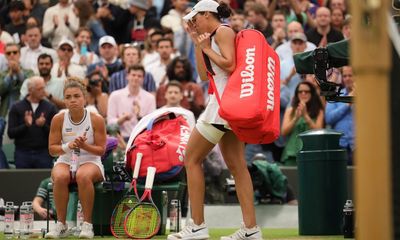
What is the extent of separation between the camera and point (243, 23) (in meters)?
19.1

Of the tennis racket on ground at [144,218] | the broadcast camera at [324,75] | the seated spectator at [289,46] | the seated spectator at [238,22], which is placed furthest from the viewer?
the seated spectator at [238,22]

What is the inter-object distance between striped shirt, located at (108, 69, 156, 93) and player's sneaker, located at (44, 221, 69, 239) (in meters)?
6.19

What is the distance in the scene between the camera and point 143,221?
11.1 meters

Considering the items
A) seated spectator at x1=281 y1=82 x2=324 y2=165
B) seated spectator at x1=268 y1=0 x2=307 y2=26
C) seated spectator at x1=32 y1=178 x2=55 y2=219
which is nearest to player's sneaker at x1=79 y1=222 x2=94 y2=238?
seated spectator at x1=32 y1=178 x2=55 y2=219

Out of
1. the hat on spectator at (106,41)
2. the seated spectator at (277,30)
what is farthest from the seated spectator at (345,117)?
the hat on spectator at (106,41)

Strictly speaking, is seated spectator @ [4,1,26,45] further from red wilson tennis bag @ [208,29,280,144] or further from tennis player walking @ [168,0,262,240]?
red wilson tennis bag @ [208,29,280,144]

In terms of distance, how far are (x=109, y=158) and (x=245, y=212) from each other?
2720mm

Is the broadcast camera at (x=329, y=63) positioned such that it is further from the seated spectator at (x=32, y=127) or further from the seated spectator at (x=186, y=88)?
the seated spectator at (x=32, y=127)

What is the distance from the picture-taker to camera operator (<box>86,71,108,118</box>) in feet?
55.7

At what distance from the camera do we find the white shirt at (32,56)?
18.3 meters

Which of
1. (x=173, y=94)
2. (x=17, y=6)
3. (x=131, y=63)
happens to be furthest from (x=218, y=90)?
(x=17, y=6)

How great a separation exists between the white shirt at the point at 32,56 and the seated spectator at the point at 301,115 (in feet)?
13.9

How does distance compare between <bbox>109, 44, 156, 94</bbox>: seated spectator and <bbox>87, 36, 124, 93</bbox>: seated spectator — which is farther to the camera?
<bbox>87, 36, 124, 93</bbox>: seated spectator

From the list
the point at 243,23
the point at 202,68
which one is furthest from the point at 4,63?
the point at 202,68
